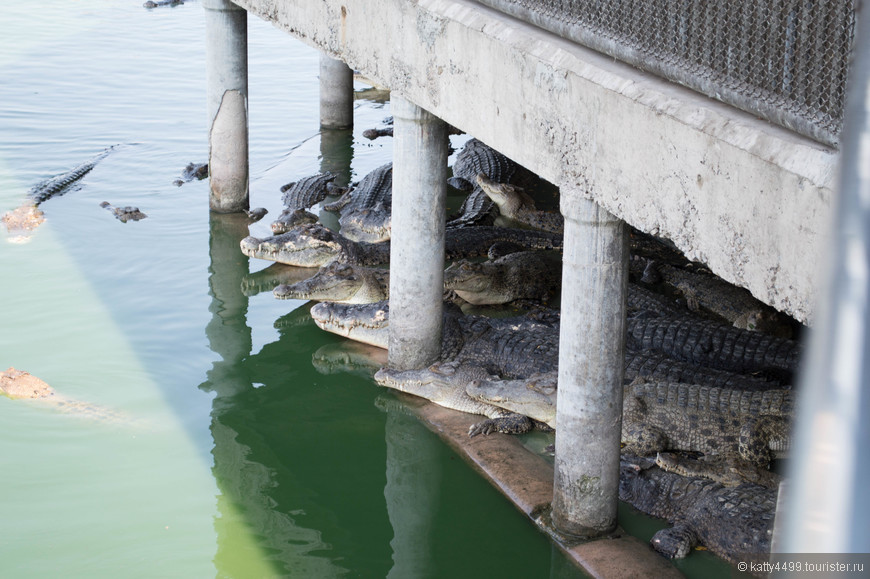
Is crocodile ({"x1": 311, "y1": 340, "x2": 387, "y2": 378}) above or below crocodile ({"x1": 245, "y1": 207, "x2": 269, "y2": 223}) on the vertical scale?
below

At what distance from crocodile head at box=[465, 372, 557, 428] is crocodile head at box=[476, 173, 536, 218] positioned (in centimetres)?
490

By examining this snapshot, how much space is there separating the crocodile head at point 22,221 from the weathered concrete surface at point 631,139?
559 centimetres

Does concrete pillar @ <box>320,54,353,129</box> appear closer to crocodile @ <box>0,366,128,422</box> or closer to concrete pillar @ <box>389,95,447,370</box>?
concrete pillar @ <box>389,95,447,370</box>

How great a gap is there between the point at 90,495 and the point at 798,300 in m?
4.34

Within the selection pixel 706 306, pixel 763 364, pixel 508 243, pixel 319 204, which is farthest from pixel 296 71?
pixel 763 364

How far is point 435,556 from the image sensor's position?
16.8 ft

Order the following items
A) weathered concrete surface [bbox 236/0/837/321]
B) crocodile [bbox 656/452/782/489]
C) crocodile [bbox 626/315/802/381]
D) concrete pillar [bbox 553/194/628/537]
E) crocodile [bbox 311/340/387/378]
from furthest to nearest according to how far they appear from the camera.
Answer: crocodile [bbox 311/340/387/378], crocodile [bbox 626/315/802/381], crocodile [bbox 656/452/782/489], concrete pillar [bbox 553/194/628/537], weathered concrete surface [bbox 236/0/837/321]

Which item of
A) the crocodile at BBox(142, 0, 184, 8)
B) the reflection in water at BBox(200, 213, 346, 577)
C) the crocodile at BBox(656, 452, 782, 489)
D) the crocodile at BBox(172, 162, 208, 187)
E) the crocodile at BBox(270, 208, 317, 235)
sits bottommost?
the reflection in water at BBox(200, 213, 346, 577)

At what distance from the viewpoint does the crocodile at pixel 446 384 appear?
20.9 feet

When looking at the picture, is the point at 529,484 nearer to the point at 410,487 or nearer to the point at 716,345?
the point at 410,487

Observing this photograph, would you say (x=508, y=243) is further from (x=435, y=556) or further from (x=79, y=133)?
(x=79, y=133)

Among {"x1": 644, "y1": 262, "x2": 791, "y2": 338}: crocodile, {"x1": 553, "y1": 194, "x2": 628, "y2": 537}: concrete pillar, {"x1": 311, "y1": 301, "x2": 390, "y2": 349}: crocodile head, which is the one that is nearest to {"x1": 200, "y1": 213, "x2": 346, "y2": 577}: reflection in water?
{"x1": 311, "y1": 301, "x2": 390, "y2": 349}: crocodile head

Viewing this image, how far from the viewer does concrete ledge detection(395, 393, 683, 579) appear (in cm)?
471

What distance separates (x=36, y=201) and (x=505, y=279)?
19.1 feet
